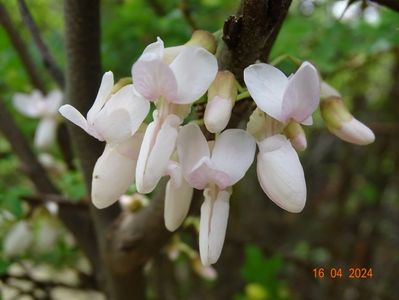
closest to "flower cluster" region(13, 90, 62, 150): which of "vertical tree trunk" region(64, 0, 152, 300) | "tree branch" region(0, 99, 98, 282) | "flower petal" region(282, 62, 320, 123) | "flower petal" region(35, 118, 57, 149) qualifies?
"flower petal" region(35, 118, 57, 149)

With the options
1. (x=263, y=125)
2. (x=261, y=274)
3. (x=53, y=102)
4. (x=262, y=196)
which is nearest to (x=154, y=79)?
(x=263, y=125)

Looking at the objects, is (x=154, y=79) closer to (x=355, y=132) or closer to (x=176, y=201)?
(x=176, y=201)

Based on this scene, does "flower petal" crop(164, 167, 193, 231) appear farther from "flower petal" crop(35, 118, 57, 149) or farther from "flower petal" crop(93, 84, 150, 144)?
"flower petal" crop(35, 118, 57, 149)

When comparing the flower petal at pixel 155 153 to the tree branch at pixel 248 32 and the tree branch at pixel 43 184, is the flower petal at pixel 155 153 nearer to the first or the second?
the tree branch at pixel 248 32

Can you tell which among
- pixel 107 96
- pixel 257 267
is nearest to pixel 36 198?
pixel 107 96

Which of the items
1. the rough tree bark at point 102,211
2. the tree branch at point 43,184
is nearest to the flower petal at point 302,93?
the rough tree bark at point 102,211

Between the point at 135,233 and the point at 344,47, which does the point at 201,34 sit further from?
the point at 344,47

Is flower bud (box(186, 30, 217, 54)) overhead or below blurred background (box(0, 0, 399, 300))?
overhead

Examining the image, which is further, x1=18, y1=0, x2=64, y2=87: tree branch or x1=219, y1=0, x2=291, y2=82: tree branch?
x1=18, y1=0, x2=64, y2=87: tree branch
